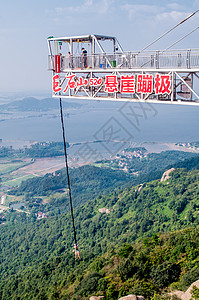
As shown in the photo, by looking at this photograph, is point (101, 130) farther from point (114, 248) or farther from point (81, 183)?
point (114, 248)

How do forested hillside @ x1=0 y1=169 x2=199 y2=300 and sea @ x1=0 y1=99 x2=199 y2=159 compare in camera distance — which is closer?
forested hillside @ x1=0 y1=169 x2=199 y2=300

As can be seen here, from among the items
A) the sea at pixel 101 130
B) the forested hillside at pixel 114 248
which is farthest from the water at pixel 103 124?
the forested hillside at pixel 114 248

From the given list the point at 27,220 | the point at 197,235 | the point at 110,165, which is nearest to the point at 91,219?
the point at 27,220

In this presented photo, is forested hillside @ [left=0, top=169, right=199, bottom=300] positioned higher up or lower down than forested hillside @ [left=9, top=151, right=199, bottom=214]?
higher up

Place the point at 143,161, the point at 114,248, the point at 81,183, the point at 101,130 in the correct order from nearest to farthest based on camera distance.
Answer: the point at 114,248, the point at 81,183, the point at 143,161, the point at 101,130

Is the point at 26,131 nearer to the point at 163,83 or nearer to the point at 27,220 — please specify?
the point at 27,220

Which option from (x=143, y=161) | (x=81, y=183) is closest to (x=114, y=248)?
(x=81, y=183)

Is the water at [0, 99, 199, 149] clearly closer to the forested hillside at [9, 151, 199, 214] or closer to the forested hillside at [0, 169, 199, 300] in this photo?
the forested hillside at [9, 151, 199, 214]

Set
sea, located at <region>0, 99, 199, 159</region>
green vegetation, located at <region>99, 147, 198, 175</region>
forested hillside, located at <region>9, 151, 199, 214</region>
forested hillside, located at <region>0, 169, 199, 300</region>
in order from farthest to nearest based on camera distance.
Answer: sea, located at <region>0, 99, 199, 159</region> → green vegetation, located at <region>99, 147, 198, 175</region> → forested hillside, located at <region>9, 151, 199, 214</region> → forested hillside, located at <region>0, 169, 199, 300</region>

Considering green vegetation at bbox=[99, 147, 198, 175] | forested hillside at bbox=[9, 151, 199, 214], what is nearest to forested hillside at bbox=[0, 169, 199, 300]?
forested hillside at bbox=[9, 151, 199, 214]
